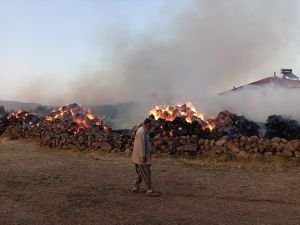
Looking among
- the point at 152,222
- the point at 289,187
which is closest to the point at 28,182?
the point at 152,222

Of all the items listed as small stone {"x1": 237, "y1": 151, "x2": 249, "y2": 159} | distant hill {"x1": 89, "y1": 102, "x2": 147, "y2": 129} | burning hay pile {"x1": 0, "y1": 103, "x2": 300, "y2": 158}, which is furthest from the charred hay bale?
distant hill {"x1": 89, "y1": 102, "x2": 147, "y2": 129}

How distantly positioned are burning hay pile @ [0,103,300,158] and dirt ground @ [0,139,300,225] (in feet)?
4.22

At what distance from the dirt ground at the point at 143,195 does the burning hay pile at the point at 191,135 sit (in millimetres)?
1286

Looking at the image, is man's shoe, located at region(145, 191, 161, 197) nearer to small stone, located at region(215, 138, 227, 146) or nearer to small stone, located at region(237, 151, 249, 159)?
small stone, located at region(237, 151, 249, 159)

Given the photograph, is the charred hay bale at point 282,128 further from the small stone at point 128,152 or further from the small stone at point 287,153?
the small stone at point 128,152

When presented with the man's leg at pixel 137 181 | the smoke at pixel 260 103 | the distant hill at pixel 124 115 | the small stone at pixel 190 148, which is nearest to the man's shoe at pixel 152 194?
the man's leg at pixel 137 181

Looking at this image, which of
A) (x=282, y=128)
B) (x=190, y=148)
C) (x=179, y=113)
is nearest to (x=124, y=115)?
(x=179, y=113)

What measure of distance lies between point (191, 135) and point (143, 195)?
7528 mm

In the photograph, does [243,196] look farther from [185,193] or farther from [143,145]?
[143,145]

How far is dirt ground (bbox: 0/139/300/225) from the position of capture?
829 centimetres

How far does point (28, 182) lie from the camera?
11805mm

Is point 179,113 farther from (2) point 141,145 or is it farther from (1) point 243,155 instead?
(2) point 141,145

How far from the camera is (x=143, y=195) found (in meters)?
10.2

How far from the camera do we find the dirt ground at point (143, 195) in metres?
8.29
